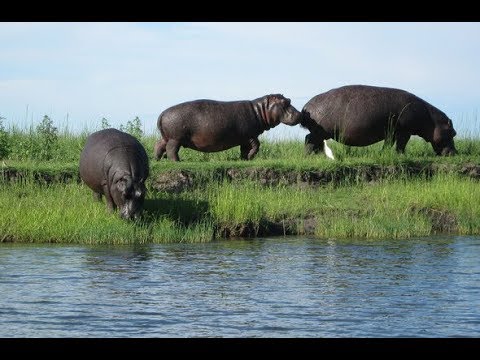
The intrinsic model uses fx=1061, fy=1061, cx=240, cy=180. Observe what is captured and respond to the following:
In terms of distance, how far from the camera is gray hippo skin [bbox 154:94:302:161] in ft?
57.6

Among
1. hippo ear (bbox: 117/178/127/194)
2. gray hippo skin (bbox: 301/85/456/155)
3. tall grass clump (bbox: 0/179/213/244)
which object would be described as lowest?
tall grass clump (bbox: 0/179/213/244)

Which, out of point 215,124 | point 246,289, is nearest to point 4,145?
point 215,124

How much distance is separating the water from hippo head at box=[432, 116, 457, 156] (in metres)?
4.87

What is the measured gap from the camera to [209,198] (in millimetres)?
14859

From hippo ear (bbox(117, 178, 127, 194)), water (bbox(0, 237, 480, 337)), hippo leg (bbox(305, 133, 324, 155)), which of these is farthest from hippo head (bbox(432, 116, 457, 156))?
hippo ear (bbox(117, 178, 127, 194))

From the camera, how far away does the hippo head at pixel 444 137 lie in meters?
18.5

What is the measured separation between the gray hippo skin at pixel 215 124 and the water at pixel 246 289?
13.4ft

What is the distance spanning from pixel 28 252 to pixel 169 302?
353 cm

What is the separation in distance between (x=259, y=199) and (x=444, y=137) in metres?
5.06

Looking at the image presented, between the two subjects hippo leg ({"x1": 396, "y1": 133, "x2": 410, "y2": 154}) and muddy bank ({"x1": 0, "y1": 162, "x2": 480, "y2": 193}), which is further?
hippo leg ({"x1": 396, "y1": 133, "x2": 410, "y2": 154})

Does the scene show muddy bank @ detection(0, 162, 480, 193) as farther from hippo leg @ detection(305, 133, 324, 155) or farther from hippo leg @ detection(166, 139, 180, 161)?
hippo leg @ detection(305, 133, 324, 155)

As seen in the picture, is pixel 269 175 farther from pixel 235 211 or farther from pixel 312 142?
pixel 312 142
